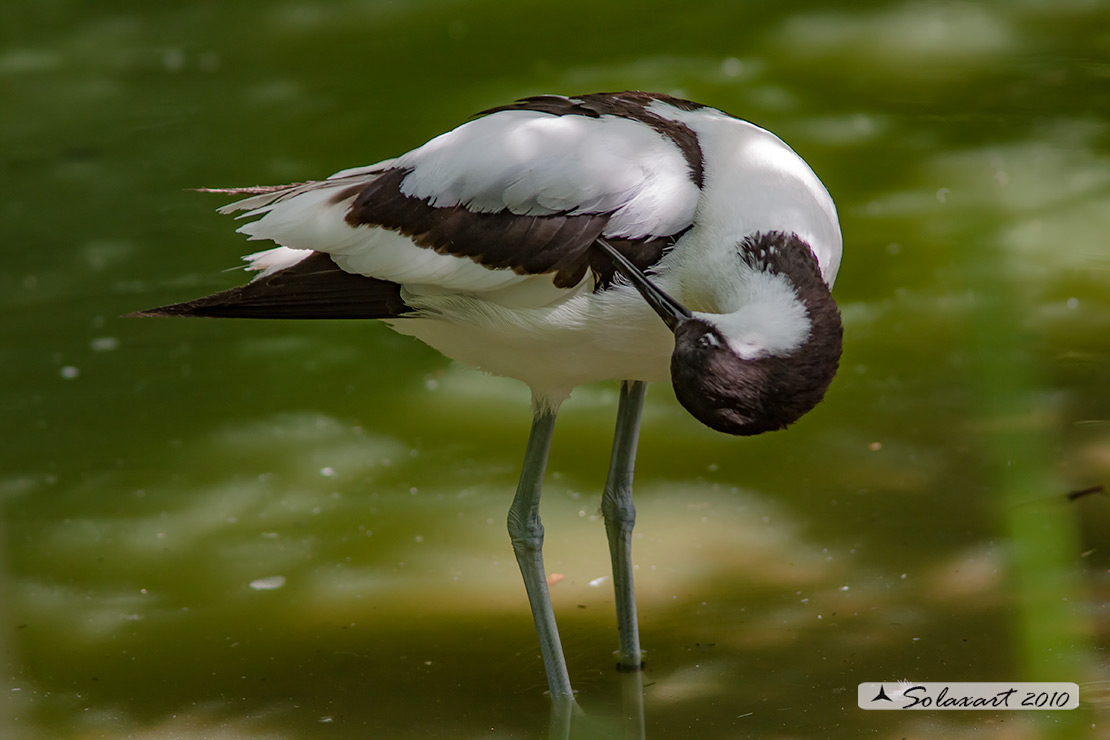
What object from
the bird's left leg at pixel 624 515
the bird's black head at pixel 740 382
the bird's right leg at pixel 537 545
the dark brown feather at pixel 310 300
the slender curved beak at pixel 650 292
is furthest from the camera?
the bird's left leg at pixel 624 515

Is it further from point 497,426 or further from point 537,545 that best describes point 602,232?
point 497,426

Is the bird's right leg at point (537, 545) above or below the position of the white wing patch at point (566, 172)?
below

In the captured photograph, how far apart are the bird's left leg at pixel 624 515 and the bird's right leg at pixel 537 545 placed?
204 millimetres

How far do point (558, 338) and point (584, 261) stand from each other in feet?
0.68

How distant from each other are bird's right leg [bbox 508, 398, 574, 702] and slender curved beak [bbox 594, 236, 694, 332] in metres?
0.62

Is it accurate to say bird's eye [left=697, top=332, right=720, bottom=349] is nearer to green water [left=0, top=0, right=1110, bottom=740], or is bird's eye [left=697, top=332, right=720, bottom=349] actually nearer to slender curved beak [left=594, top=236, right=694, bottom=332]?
slender curved beak [left=594, top=236, right=694, bottom=332]

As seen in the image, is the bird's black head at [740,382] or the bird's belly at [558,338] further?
the bird's belly at [558,338]

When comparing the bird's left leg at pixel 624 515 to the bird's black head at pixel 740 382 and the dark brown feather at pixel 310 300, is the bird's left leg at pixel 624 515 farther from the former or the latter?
the bird's black head at pixel 740 382

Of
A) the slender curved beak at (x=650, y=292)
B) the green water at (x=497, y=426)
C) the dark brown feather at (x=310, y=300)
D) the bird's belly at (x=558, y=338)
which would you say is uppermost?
the slender curved beak at (x=650, y=292)

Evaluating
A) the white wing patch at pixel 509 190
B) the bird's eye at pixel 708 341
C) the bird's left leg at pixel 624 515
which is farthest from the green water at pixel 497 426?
the white wing patch at pixel 509 190

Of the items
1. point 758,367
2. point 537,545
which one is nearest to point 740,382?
point 758,367

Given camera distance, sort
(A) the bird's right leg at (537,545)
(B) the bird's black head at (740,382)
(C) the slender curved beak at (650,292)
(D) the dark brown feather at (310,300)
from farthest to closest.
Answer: (A) the bird's right leg at (537,545) < (D) the dark brown feather at (310,300) < (C) the slender curved beak at (650,292) < (B) the bird's black head at (740,382)

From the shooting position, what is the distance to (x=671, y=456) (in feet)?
16.0

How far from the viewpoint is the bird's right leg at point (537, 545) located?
11.6 feet
